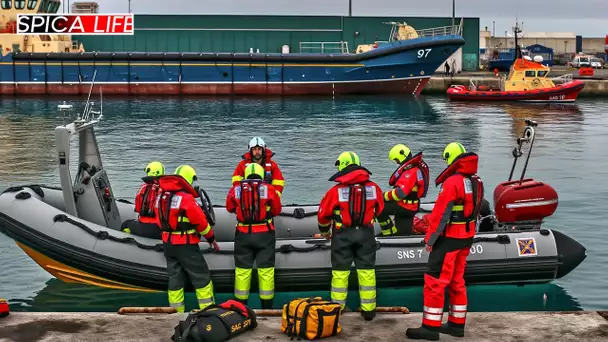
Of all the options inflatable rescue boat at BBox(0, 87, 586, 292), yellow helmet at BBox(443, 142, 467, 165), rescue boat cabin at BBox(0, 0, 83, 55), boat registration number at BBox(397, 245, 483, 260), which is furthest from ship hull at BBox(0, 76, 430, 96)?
yellow helmet at BBox(443, 142, 467, 165)

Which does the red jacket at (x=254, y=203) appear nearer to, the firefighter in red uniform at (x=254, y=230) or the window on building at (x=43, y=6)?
the firefighter in red uniform at (x=254, y=230)

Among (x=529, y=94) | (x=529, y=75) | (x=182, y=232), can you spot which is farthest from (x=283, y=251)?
(x=529, y=75)

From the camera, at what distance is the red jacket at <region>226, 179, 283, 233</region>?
29.2ft

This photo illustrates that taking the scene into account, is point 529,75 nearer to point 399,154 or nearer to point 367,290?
point 399,154

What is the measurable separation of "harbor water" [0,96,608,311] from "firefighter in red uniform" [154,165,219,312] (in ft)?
4.63

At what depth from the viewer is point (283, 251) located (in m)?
10.0

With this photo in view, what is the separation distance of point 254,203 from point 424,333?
A: 7.40 ft

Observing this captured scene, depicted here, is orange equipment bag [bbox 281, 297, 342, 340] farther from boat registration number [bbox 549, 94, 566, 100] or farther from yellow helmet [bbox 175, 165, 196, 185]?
boat registration number [bbox 549, 94, 566, 100]

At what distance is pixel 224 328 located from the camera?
738cm

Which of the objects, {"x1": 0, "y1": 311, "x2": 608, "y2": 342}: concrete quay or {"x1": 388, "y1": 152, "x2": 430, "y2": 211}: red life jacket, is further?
{"x1": 388, "y1": 152, "x2": 430, "y2": 211}: red life jacket

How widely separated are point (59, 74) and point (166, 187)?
1648 inches

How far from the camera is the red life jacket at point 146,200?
9.85 m

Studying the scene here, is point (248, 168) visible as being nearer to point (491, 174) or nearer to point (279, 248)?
point (279, 248)

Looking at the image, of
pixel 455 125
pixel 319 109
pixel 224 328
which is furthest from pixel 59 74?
pixel 224 328
